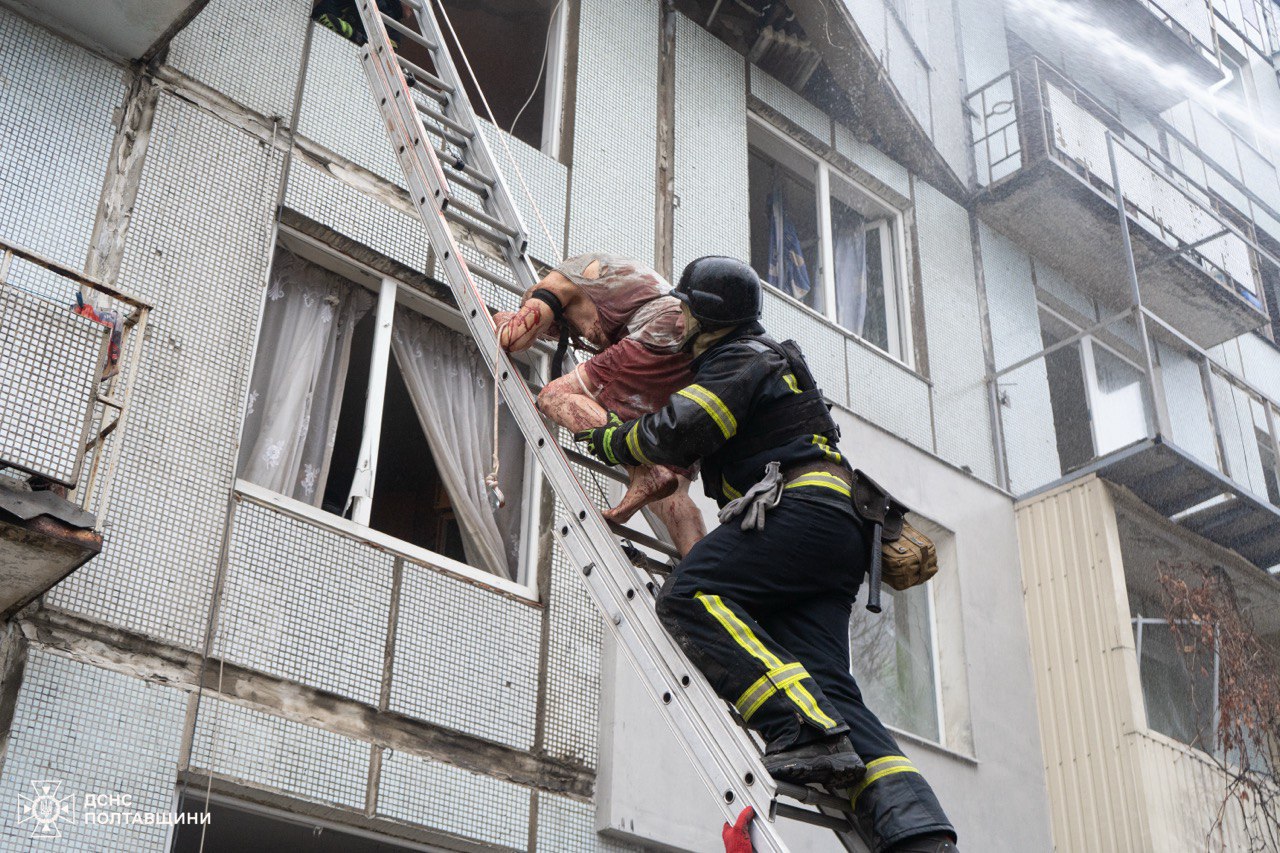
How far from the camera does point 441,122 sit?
6.88 metres

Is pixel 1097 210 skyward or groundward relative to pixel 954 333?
skyward

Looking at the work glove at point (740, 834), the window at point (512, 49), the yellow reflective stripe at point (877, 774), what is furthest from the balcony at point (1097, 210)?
the work glove at point (740, 834)

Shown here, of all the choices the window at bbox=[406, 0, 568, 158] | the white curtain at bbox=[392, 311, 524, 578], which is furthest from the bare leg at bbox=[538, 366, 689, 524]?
the window at bbox=[406, 0, 568, 158]

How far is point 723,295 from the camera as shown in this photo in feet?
16.4

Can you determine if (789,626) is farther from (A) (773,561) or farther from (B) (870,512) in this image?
(B) (870,512)

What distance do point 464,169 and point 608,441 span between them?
2.22 m

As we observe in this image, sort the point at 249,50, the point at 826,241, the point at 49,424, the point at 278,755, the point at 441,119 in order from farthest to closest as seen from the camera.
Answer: the point at 826,241
the point at 249,50
the point at 441,119
the point at 278,755
the point at 49,424

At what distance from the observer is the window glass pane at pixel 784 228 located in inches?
426

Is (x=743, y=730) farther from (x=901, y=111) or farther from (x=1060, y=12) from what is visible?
(x=1060, y=12)

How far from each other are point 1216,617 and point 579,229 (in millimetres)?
5841

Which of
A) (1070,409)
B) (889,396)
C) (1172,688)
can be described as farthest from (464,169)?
(1172,688)

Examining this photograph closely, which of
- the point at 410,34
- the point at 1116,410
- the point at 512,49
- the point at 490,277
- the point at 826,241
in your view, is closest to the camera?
the point at 490,277

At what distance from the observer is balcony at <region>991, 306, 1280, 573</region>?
10.4 meters

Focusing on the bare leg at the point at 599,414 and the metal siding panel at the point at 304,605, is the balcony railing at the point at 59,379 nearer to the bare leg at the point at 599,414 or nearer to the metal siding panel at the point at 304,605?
the metal siding panel at the point at 304,605
